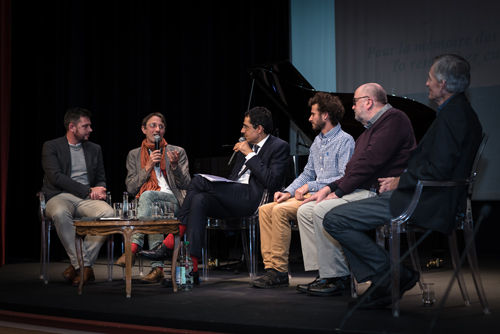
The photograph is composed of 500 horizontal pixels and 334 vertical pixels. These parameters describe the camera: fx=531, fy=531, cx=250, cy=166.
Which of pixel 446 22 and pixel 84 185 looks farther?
pixel 446 22

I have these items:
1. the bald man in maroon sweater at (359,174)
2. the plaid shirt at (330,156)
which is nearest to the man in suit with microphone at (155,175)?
the plaid shirt at (330,156)

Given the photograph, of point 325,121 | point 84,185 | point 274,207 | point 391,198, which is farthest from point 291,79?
point 391,198

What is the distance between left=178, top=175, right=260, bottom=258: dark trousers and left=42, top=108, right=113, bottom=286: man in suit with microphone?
705 mm

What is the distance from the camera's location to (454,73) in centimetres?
240

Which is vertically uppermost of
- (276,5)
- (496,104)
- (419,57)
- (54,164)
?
(276,5)

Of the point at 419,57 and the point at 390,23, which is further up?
the point at 390,23

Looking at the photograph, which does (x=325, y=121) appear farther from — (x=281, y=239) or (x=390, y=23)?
A: (x=390, y=23)

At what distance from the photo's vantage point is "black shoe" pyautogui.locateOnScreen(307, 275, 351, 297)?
2.88 meters

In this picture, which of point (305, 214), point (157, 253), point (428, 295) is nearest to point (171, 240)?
point (157, 253)

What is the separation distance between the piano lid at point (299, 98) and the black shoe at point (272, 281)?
1680mm

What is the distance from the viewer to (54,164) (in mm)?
3896

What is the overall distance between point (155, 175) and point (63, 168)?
0.68 m

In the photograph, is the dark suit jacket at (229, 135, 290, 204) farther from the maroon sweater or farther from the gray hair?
the gray hair

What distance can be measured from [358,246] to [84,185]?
7.39ft
